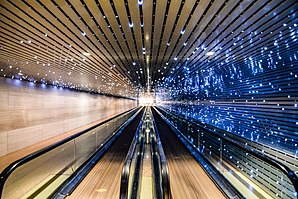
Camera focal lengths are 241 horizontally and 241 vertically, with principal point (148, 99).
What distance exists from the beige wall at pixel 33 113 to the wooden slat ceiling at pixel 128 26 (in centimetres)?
228

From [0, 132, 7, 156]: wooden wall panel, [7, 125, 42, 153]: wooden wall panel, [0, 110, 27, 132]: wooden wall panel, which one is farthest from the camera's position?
[7, 125, 42, 153]: wooden wall panel

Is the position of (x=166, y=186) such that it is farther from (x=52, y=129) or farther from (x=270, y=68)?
(x=52, y=129)

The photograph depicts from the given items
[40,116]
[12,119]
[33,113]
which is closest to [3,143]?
[12,119]

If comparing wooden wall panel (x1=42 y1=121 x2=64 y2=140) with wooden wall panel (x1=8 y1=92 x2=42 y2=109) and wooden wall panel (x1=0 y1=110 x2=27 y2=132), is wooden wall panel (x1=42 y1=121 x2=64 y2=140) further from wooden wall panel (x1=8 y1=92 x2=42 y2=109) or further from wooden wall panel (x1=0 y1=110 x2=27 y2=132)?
wooden wall panel (x1=0 y1=110 x2=27 y2=132)

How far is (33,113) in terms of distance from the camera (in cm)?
965

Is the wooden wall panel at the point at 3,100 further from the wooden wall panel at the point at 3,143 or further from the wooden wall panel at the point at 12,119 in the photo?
the wooden wall panel at the point at 3,143

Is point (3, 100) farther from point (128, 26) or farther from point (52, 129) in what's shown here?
point (128, 26)

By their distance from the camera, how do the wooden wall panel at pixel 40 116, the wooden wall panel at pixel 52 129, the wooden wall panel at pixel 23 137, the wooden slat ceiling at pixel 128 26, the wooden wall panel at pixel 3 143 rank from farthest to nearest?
the wooden wall panel at pixel 52 129, the wooden wall panel at pixel 40 116, the wooden wall panel at pixel 23 137, the wooden wall panel at pixel 3 143, the wooden slat ceiling at pixel 128 26

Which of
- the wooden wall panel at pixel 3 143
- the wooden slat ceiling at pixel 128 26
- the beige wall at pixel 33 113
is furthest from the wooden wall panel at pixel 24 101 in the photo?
the wooden slat ceiling at pixel 128 26

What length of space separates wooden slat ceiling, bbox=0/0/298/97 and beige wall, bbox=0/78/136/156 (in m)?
2.28

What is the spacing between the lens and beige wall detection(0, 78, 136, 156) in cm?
801

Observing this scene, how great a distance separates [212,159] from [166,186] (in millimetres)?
2438

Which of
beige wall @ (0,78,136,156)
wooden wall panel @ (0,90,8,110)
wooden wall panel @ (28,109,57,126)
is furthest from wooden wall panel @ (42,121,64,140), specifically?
wooden wall panel @ (0,90,8,110)

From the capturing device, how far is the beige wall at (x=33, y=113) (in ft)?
26.3
